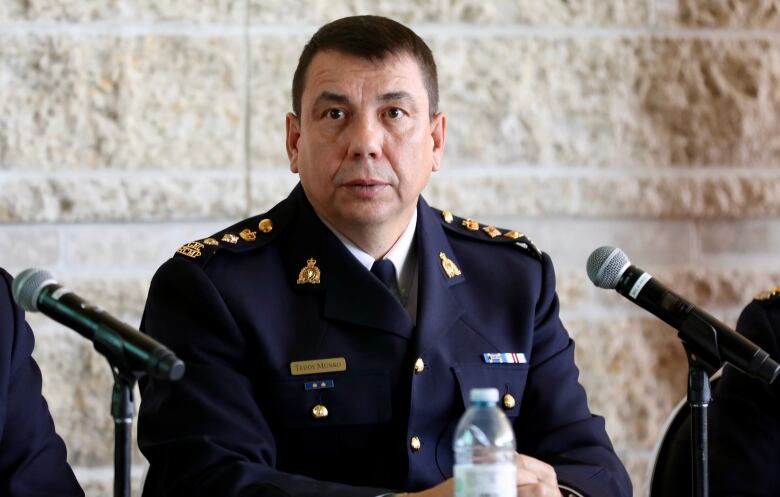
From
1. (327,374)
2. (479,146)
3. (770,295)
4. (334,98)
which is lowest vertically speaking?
(327,374)

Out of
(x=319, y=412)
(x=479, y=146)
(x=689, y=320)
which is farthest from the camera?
(x=479, y=146)

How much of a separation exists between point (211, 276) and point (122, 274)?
712 mm

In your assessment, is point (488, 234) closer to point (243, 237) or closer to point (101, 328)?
point (243, 237)

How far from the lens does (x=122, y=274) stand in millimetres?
3076

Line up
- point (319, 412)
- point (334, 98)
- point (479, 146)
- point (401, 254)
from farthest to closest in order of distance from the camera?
point (479, 146) < point (401, 254) < point (334, 98) < point (319, 412)

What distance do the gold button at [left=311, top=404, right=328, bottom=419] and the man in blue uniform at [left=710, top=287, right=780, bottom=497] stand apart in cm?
72

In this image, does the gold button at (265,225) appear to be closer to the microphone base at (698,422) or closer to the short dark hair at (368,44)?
the short dark hair at (368,44)

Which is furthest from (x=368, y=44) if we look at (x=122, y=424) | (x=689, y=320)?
(x=122, y=424)

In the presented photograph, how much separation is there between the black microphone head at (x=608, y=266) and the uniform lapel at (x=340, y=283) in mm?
493

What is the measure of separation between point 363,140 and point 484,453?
2.46ft

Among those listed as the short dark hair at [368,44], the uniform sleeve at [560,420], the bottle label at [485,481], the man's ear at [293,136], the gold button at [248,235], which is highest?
the short dark hair at [368,44]

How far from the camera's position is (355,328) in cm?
245

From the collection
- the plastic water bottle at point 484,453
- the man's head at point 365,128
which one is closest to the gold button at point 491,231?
the man's head at point 365,128

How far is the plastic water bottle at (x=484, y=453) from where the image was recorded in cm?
175
